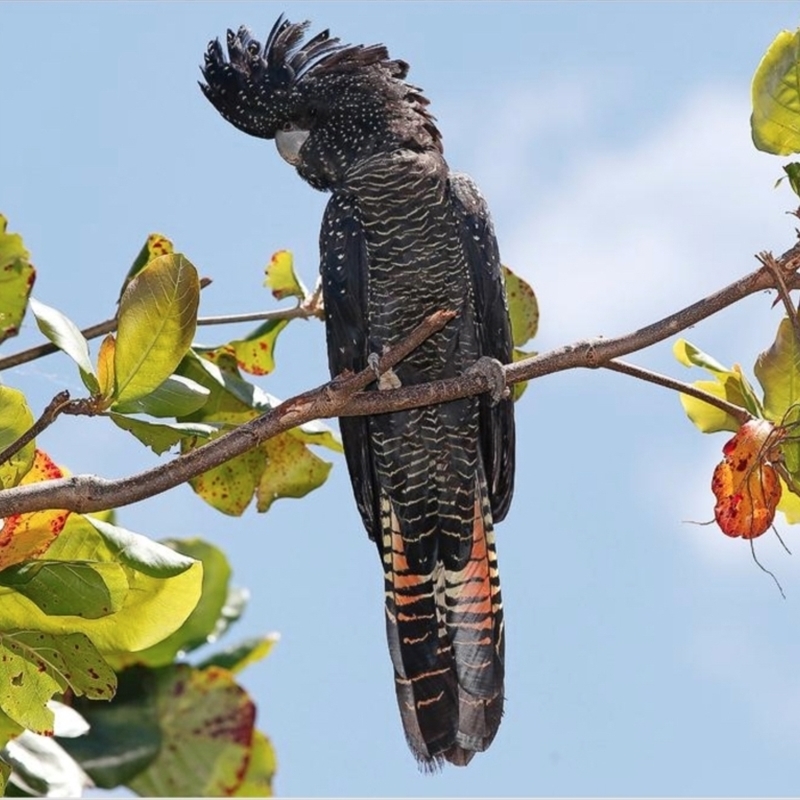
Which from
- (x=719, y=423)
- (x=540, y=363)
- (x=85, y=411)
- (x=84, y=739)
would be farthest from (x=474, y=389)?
(x=84, y=739)

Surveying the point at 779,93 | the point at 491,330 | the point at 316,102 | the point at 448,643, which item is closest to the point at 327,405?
the point at 779,93

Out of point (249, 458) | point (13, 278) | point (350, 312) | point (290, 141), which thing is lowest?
point (249, 458)

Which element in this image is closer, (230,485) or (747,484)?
(747,484)

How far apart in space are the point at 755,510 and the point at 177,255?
4.40ft

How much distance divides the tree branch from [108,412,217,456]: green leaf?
0.26m

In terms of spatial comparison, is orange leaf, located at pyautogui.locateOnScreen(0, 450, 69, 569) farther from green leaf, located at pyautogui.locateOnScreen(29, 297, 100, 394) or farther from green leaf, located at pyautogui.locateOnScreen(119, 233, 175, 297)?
green leaf, located at pyautogui.locateOnScreen(119, 233, 175, 297)

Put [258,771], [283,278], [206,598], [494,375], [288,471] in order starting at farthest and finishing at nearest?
1. [283,278]
2. [206,598]
3. [258,771]
4. [288,471]
5. [494,375]

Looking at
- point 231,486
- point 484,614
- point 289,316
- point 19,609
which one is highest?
point 289,316

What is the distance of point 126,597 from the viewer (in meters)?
2.51

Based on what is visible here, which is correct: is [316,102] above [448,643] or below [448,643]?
above

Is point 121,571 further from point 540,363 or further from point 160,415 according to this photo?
point 540,363

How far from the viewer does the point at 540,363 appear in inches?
96.8

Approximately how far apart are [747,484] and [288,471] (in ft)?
4.51

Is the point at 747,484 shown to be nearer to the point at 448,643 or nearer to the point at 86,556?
the point at 448,643
